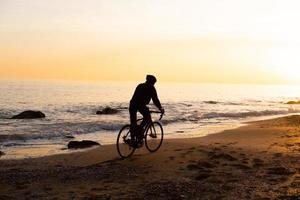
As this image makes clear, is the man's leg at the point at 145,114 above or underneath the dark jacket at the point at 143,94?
underneath

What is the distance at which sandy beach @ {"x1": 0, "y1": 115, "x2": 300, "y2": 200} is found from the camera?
808 centimetres

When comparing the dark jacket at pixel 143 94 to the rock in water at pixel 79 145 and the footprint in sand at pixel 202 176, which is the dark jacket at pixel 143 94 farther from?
the rock in water at pixel 79 145

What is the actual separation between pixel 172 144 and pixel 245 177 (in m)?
5.80

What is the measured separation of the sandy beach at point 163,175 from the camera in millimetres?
8084

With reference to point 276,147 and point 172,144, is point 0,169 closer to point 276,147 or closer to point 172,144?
point 172,144

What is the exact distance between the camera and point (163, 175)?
31.4ft

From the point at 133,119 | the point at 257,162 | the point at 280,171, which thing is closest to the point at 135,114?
the point at 133,119

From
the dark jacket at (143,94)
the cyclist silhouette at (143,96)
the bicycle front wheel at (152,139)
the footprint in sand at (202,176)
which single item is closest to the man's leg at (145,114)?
the cyclist silhouette at (143,96)

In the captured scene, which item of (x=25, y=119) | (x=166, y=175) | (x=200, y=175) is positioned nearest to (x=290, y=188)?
(x=200, y=175)

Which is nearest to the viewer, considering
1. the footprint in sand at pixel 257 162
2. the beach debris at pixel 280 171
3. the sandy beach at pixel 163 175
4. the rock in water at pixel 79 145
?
the sandy beach at pixel 163 175

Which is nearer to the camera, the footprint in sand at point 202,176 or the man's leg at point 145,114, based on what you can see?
the footprint in sand at point 202,176

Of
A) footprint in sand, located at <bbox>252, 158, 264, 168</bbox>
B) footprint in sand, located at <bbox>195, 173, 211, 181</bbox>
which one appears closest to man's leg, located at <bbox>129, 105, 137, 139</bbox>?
footprint in sand, located at <bbox>195, 173, 211, 181</bbox>

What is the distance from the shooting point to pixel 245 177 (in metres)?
9.26

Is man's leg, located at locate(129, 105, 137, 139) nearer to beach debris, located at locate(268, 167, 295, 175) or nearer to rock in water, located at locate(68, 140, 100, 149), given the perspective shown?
rock in water, located at locate(68, 140, 100, 149)
